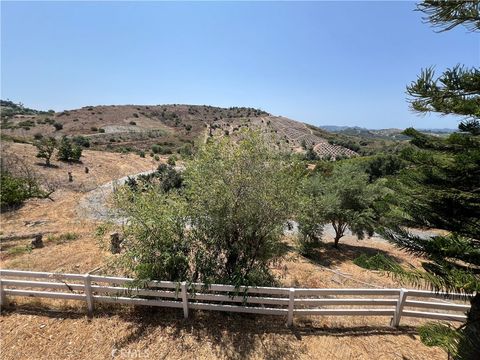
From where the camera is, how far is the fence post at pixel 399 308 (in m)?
6.74

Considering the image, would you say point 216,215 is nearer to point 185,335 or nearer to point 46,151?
point 185,335

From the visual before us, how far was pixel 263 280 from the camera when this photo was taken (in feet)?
25.3

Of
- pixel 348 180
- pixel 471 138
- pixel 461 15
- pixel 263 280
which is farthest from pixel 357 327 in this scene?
pixel 348 180

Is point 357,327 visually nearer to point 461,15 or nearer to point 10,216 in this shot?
point 461,15

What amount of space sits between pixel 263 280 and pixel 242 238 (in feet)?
4.39

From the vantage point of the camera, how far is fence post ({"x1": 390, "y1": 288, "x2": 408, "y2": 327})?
265 inches

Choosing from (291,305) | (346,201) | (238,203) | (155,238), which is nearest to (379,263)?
(291,305)

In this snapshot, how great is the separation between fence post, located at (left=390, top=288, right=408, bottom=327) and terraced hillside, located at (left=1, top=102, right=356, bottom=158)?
1479 inches

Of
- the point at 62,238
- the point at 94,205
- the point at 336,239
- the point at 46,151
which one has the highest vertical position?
the point at 46,151

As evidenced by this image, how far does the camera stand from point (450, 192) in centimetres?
369

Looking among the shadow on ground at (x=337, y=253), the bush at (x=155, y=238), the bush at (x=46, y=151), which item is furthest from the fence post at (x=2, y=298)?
the bush at (x=46, y=151)

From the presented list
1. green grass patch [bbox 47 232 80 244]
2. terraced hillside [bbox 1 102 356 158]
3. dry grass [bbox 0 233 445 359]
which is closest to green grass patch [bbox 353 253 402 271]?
dry grass [bbox 0 233 445 359]

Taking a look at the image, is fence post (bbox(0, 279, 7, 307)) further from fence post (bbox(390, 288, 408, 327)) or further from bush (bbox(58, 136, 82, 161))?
bush (bbox(58, 136, 82, 161))

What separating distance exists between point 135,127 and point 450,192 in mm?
75039
